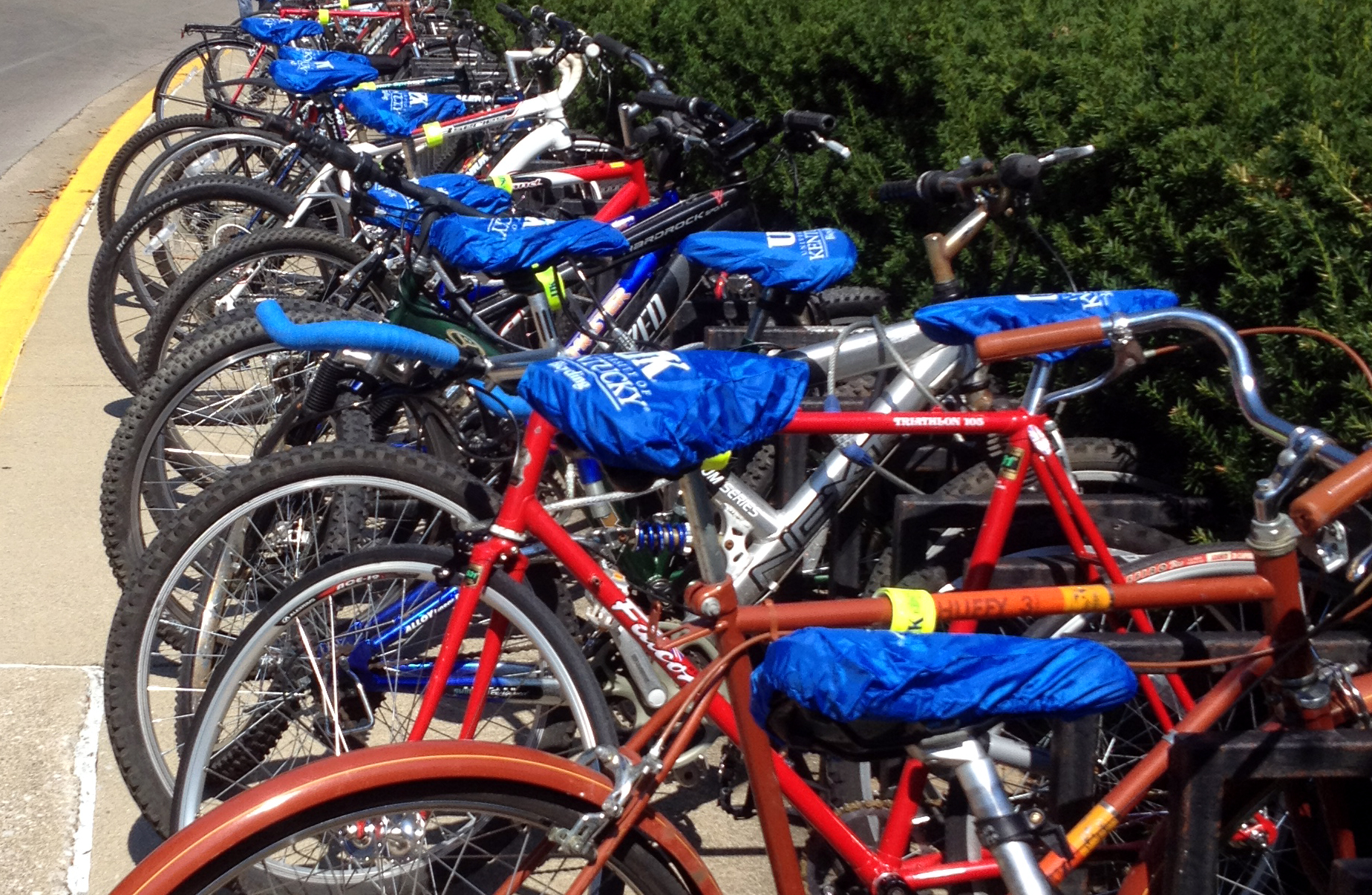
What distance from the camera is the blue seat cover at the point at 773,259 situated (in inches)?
127

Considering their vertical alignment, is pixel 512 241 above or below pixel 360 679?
above

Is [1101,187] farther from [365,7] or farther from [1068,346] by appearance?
[365,7]

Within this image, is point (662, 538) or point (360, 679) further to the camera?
point (662, 538)

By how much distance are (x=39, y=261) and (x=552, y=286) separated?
4925 mm

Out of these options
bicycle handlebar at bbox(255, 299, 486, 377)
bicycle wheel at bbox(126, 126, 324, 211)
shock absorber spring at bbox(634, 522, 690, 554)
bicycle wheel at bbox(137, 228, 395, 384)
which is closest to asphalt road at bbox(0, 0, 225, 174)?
bicycle wheel at bbox(126, 126, 324, 211)

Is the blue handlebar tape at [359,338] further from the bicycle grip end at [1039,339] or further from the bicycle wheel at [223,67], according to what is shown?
the bicycle wheel at [223,67]

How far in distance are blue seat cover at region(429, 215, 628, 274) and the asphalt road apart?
25.2ft

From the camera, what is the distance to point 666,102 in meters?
4.23

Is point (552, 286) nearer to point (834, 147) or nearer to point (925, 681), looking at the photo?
point (834, 147)

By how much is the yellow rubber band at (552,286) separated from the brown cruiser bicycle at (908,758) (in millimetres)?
1667

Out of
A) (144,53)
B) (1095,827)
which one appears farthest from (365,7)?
(1095,827)

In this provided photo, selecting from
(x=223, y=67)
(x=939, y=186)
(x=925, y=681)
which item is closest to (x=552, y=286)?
(x=939, y=186)

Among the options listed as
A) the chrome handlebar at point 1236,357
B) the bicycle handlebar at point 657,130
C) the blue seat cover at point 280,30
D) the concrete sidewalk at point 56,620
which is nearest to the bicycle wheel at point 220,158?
the concrete sidewalk at point 56,620

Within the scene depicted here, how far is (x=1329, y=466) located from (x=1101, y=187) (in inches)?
72.6
